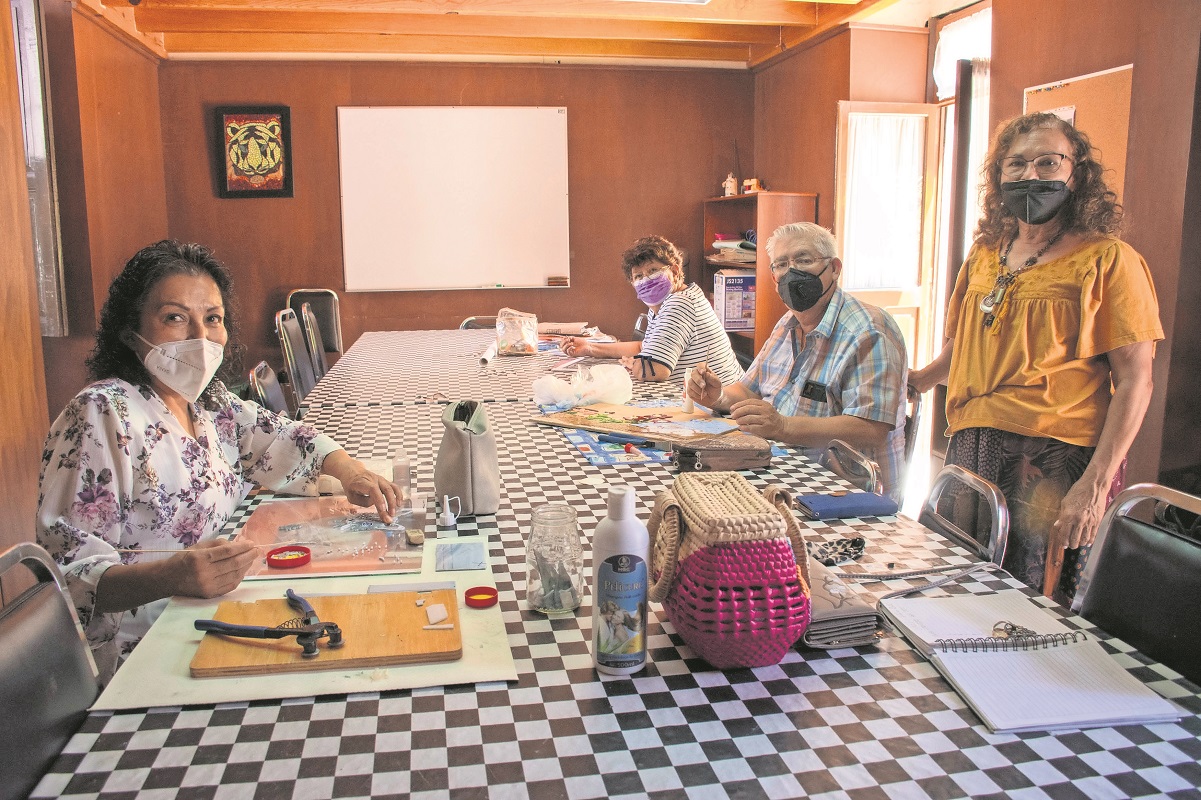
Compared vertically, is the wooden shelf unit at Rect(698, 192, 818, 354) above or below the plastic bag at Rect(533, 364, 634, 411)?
above

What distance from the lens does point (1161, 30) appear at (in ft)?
10.4

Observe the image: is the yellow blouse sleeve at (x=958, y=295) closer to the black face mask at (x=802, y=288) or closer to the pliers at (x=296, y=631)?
the black face mask at (x=802, y=288)

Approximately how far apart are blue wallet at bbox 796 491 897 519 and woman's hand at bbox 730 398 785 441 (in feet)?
1.84

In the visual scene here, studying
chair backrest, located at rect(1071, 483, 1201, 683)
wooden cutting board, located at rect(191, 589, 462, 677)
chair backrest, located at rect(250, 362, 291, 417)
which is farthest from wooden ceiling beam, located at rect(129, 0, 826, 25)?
wooden cutting board, located at rect(191, 589, 462, 677)

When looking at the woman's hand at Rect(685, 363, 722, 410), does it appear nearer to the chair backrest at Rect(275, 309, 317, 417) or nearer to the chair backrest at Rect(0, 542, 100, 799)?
the chair backrest at Rect(0, 542, 100, 799)

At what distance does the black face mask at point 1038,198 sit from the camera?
224 cm

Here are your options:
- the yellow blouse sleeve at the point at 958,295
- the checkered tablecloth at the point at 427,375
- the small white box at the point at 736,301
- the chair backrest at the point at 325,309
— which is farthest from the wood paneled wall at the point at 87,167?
the yellow blouse sleeve at the point at 958,295

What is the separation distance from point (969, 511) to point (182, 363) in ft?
5.99

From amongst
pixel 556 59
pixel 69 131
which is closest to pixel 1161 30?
pixel 556 59

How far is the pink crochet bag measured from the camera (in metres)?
1.12

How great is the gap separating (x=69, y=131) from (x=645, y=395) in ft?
12.1

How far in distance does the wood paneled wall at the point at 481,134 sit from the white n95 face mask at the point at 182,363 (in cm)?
504

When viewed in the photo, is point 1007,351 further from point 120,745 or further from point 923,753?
point 120,745

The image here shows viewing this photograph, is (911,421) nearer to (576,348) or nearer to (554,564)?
(554,564)
